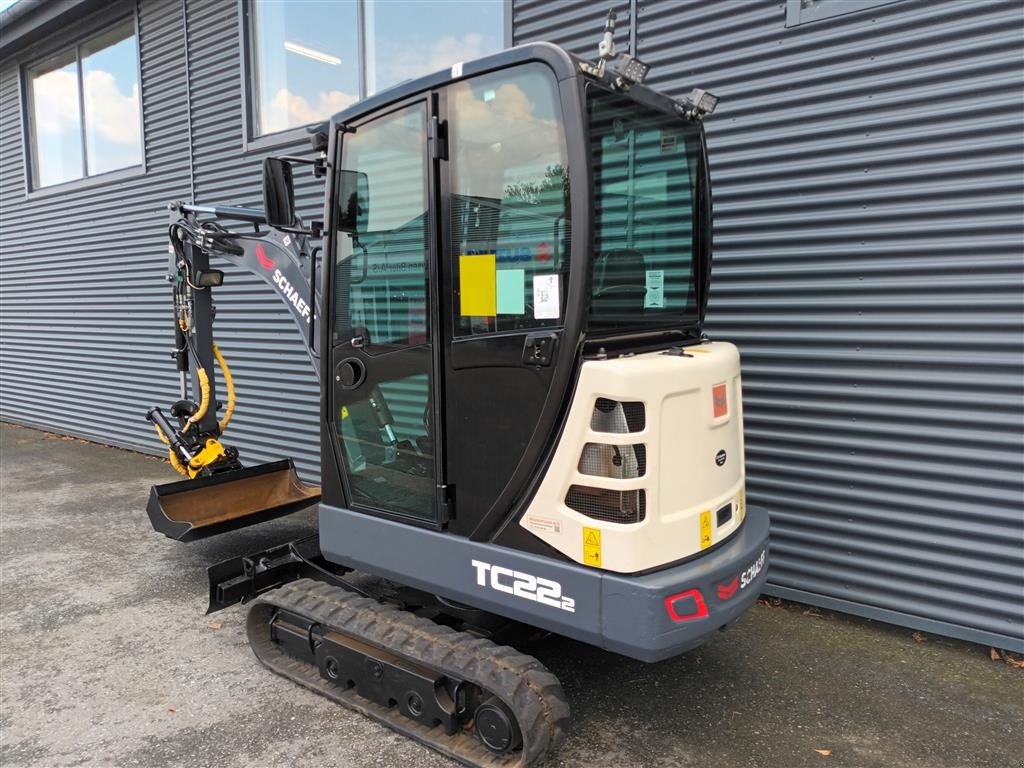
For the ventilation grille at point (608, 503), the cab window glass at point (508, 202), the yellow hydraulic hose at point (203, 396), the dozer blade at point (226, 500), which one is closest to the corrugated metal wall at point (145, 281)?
the dozer blade at point (226, 500)

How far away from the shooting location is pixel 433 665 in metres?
2.80

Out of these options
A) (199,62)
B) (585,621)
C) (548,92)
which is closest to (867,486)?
(585,621)

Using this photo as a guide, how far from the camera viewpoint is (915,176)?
146 inches

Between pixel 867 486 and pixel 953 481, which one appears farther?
pixel 867 486

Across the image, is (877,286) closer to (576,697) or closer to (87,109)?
(576,697)

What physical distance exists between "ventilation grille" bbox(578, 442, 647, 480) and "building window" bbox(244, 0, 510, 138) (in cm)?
392

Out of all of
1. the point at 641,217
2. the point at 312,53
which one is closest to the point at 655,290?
the point at 641,217

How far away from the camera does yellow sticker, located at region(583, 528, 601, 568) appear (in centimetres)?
253

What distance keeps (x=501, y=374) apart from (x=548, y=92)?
3.37ft

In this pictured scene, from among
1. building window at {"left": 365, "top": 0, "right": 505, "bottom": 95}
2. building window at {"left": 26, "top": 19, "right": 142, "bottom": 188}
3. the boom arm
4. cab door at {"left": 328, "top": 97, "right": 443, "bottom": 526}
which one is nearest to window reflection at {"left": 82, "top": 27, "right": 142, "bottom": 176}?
building window at {"left": 26, "top": 19, "right": 142, "bottom": 188}

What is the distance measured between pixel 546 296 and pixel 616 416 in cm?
50

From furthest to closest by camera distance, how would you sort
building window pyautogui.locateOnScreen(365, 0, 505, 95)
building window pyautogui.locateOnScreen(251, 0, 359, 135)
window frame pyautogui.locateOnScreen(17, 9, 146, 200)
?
window frame pyautogui.locateOnScreen(17, 9, 146, 200) < building window pyautogui.locateOnScreen(251, 0, 359, 135) < building window pyautogui.locateOnScreen(365, 0, 505, 95)

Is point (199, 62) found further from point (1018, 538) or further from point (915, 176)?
point (1018, 538)

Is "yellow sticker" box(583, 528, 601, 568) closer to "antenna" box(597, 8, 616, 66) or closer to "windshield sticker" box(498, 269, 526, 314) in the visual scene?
"windshield sticker" box(498, 269, 526, 314)
